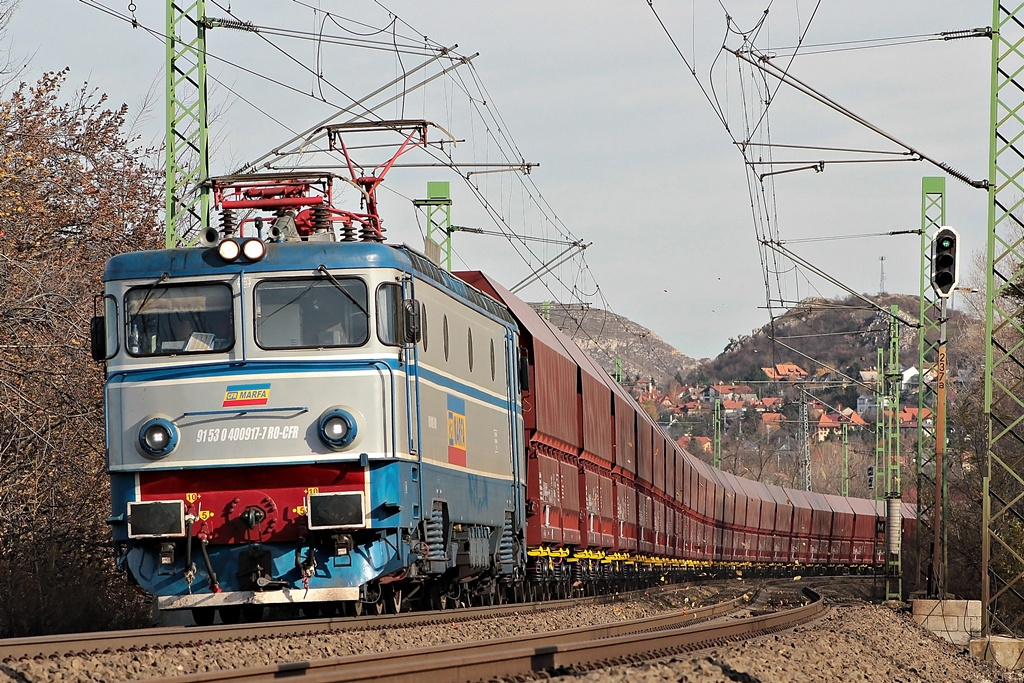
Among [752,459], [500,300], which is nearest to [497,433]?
[500,300]

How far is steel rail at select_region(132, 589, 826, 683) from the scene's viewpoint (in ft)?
27.4

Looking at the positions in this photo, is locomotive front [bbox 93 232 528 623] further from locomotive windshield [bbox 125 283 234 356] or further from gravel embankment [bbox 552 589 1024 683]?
gravel embankment [bbox 552 589 1024 683]

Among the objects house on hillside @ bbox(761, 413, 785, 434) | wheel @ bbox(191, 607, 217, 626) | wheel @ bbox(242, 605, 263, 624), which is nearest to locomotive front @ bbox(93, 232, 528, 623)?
wheel @ bbox(191, 607, 217, 626)

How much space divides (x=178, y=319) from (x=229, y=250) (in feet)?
2.61

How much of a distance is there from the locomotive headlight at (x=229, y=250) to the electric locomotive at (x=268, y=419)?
2 centimetres

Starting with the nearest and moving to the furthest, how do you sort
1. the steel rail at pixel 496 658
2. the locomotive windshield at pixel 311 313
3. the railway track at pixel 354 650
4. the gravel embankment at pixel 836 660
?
the steel rail at pixel 496 658, the railway track at pixel 354 650, the gravel embankment at pixel 836 660, the locomotive windshield at pixel 311 313

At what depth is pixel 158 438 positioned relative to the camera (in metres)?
12.3

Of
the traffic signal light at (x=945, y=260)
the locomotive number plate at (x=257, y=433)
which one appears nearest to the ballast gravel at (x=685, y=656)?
the locomotive number plate at (x=257, y=433)

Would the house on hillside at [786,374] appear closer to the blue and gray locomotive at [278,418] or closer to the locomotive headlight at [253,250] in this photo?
the blue and gray locomotive at [278,418]

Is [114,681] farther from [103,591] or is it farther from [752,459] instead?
[752,459]

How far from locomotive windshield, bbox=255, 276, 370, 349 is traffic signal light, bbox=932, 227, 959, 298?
9.87 metres

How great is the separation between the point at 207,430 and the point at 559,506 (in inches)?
374

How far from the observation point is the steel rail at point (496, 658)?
27.4 ft

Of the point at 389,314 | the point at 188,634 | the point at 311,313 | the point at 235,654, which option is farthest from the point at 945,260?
the point at 235,654
